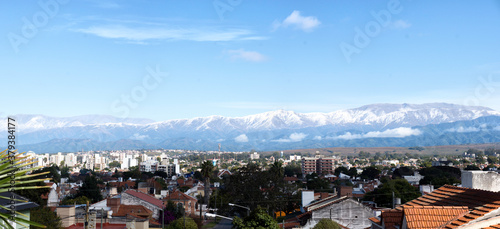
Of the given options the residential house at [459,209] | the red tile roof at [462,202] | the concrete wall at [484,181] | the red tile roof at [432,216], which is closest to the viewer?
the residential house at [459,209]

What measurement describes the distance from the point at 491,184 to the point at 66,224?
3302 cm

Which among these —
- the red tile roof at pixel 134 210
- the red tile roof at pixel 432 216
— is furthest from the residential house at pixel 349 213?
the red tile roof at pixel 432 216

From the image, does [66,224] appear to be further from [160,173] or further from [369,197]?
[160,173]

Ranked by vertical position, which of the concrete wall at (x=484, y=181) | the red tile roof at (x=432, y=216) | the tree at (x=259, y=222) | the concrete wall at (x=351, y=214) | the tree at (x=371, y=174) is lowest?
the tree at (x=371, y=174)

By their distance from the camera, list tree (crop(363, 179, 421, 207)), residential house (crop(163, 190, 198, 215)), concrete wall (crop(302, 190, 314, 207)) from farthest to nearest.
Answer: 1. residential house (crop(163, 190, 198, 215))
2. tree (crop(363, 179, 421, 207))
3. concrete wall (crop(302, 190, 314, 207))

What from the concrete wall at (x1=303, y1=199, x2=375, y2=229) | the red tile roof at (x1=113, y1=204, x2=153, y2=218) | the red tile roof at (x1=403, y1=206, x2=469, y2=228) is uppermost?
the red tile roof at (x1=403, y1=206, x2=469, y2=228)

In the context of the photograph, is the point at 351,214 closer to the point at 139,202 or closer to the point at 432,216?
the point at 139,202

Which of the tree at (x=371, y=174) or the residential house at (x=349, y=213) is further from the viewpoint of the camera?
the tree at (x=371, y=174)

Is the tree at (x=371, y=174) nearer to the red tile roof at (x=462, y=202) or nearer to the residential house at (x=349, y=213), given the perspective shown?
the residential house at (x=349, y=213)

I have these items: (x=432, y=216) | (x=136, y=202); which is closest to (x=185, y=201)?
(x=136, y=202)

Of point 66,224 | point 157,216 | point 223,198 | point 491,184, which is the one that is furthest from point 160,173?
point 491,184

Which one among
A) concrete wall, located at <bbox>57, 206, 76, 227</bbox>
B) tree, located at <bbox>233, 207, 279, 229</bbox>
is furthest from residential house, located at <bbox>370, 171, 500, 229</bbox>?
concrete wall, located at <bbox>57, 206, 76, 227</bbox>

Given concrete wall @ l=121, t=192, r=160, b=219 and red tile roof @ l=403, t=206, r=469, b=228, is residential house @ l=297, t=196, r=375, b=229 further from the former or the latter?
red tile roof @ l=403, t=206, r=469, b=228

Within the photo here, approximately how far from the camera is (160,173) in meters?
191
